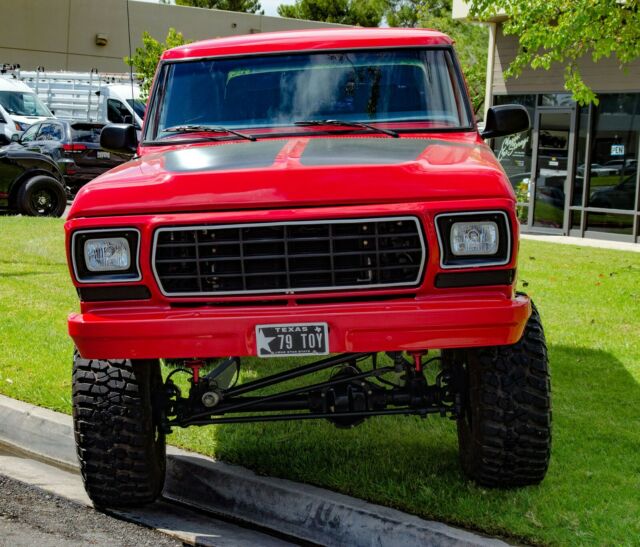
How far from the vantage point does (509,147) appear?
22.8 meters

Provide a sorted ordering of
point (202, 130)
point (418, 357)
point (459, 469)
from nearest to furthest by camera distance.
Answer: point (418, 357) < point (459, 469) < point (202, 130)

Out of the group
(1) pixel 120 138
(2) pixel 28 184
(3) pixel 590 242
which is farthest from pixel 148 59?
(1) pixel 120 138

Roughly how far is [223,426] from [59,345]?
2.58 meters

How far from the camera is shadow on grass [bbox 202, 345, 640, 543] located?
16.4ft

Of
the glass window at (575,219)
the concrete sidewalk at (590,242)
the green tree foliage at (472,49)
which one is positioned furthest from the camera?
the green tree foliage at (472,49)

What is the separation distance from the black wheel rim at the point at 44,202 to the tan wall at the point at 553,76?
8210 millimetres

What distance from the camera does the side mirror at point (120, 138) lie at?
672 cm

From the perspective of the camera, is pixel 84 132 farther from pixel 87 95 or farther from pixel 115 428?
pixel 115 428

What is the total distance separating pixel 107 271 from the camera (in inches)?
192

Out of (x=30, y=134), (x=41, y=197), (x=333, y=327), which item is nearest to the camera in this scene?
(x=333, y=327)

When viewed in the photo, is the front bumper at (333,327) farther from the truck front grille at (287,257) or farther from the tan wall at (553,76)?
the tan wall at (553,76)

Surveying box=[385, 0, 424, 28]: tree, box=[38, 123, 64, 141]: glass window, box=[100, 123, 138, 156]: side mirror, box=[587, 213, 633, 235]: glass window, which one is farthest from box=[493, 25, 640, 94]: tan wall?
box=[385, 0, 424, 28]: tree

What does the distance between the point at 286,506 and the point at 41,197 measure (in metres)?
15.6

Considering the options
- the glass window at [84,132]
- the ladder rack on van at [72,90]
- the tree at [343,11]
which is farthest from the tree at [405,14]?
the glass window at [84,132]
